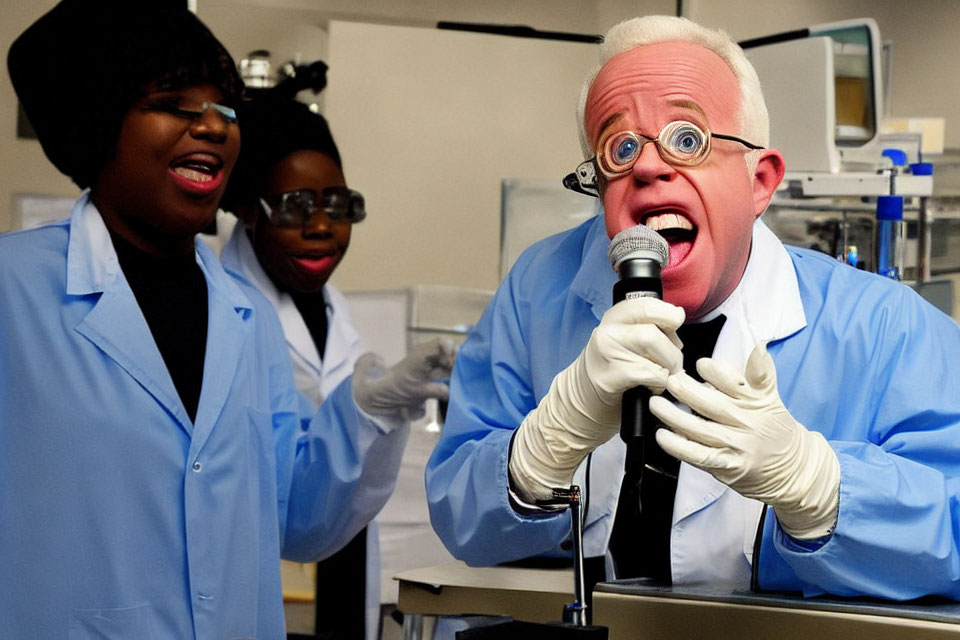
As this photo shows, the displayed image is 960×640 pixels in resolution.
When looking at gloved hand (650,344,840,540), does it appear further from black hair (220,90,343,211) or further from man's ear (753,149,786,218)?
black hair (220,90,343,211)

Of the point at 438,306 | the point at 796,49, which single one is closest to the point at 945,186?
the point at 796,49

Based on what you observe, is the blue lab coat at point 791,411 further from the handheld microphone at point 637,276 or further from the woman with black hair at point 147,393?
the woman with black hair at point 147,393

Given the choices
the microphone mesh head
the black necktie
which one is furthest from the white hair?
the microphone mesh head

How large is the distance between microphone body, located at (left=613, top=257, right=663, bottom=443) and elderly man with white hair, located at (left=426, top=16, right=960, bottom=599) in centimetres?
1

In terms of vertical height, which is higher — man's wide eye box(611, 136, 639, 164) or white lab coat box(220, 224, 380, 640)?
man's wide eye box(611, 136, 639, 164)

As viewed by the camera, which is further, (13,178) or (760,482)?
(13,178)

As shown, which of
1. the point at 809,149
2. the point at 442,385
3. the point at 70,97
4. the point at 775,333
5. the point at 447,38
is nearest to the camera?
the point at 775,333

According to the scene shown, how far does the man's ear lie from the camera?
1.56 metres

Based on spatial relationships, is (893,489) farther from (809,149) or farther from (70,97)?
(809,149)

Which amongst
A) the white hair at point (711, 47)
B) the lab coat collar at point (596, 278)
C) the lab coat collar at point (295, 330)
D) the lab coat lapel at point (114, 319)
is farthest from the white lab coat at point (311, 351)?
the white hair at point (711, 47)

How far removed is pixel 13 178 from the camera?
3812 mm

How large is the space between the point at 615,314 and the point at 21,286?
0.93 meters

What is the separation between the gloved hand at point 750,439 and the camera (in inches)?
46.3

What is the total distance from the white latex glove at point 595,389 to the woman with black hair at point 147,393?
1.95 ft
